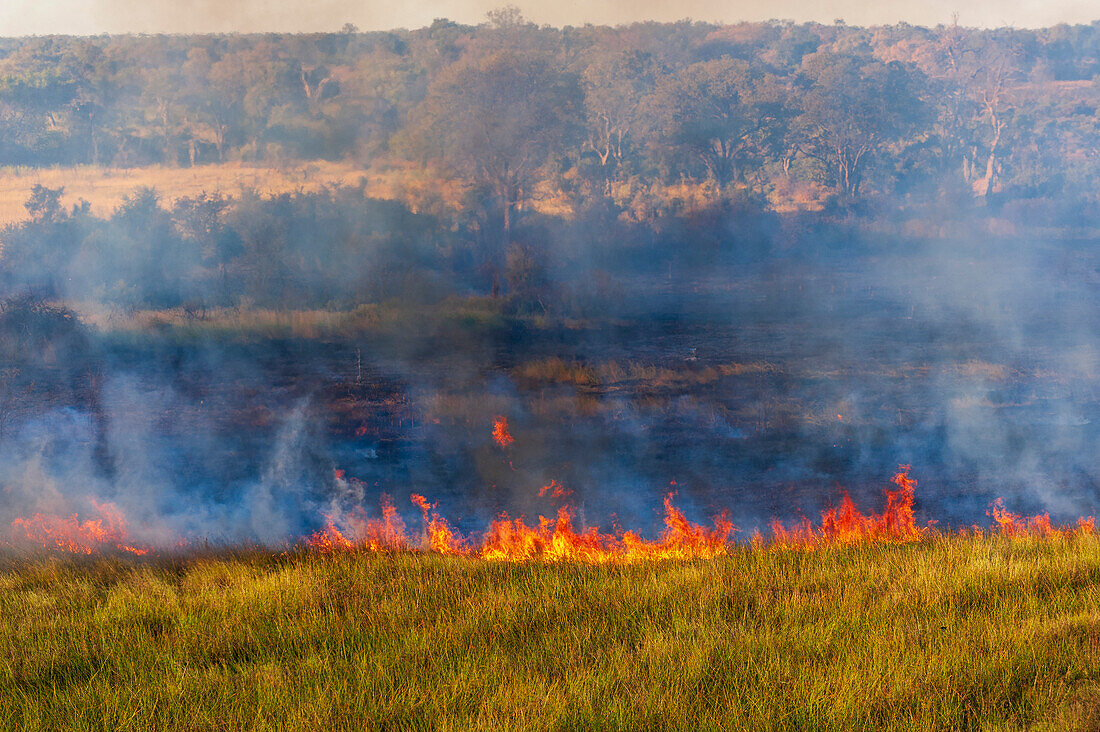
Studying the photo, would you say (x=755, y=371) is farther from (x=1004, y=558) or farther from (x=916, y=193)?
(x=916, y=193)

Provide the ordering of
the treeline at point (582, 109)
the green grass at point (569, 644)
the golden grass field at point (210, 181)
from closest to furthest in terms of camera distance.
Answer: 1. the green grass at point (569, 644)
2. the golden grass field at point (210, 181)
3. the treeline at point (582, 109)

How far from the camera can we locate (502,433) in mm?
16188

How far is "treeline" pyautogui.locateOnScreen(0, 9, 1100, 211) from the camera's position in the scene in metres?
32.0

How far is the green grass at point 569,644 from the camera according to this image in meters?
4.02

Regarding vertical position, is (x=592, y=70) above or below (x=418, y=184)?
above

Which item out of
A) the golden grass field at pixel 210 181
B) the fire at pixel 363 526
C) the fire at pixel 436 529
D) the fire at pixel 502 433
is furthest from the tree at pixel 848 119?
the fire at pixel 363 526

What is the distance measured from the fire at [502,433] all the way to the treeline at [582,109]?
15.9m

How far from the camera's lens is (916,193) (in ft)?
137

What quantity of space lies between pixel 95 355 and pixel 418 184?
49.1ft

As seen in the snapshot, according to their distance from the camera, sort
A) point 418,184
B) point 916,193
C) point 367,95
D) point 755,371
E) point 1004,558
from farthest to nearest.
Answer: point 916,193
point 367,95
point 418,184
point 755,371
point 1004,558

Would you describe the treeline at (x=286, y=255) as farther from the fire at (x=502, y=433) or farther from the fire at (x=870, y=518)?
the fire at (x=870, y=518)

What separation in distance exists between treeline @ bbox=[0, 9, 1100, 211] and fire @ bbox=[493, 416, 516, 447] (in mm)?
15908

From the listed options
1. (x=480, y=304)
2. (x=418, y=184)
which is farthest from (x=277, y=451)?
(x=418, y=184)

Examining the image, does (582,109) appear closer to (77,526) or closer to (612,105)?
(612,105)
